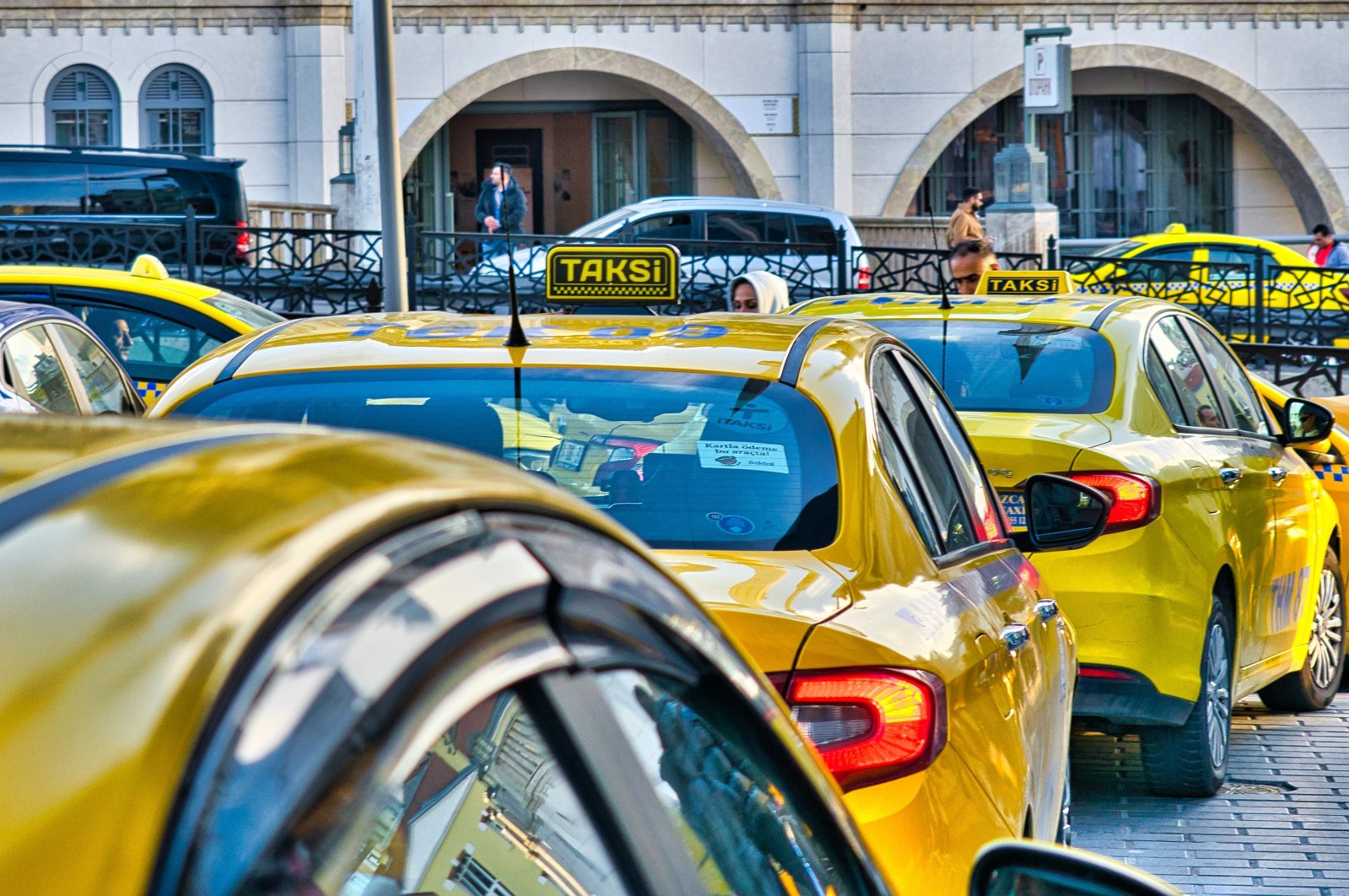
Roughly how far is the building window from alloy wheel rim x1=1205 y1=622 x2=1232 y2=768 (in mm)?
27760

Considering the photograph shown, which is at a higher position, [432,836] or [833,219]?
[833,219]

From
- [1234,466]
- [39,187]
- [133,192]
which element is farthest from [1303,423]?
[39,187]

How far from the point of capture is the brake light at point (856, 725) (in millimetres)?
2877

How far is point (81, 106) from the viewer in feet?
95.3

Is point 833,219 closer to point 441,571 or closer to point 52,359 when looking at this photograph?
point 52,359

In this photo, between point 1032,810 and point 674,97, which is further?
point 674,97

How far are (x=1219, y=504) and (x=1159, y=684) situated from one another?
0.73 meters

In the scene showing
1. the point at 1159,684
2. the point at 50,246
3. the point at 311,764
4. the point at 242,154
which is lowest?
the point at 1159,684

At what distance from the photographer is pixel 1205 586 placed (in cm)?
595

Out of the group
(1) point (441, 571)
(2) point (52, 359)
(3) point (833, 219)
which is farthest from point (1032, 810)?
(3) point (833, 219)

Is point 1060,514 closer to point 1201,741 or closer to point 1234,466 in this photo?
point 1201,741

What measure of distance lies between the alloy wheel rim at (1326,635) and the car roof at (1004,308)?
5.93ft

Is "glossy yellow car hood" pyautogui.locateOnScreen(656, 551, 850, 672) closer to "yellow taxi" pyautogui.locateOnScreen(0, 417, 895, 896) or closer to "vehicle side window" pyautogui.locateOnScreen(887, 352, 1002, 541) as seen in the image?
"vehicle side window" pyautogui.locateOnScreen(887, 352, 1002, 541)

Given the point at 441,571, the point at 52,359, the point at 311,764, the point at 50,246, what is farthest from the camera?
the point at 50,246
